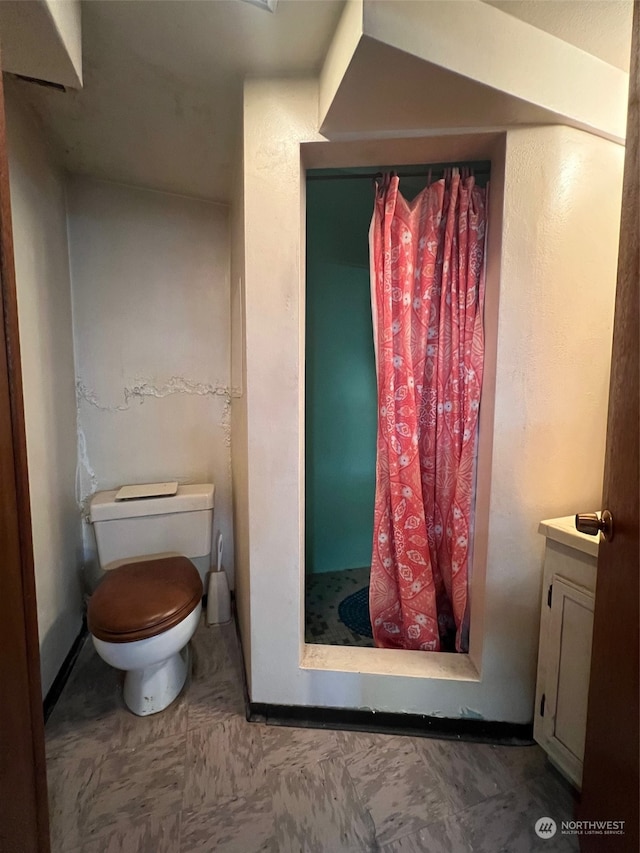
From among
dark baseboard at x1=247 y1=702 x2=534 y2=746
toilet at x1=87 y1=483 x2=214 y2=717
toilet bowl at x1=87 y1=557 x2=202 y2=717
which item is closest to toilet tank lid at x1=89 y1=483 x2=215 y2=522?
toilet at x1=87 y1=483 x2=214 y2=717

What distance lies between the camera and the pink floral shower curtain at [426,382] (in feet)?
4.14

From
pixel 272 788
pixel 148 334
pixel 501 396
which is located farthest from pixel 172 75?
pixel 272 788

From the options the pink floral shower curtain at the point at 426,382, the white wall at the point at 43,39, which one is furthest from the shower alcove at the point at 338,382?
the white wall at the point at 43,39

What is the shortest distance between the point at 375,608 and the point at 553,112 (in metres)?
1.74

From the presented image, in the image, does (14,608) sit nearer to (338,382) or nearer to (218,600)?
(218,600)

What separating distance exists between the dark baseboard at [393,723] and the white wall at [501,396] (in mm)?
34

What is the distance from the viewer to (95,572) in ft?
5.89

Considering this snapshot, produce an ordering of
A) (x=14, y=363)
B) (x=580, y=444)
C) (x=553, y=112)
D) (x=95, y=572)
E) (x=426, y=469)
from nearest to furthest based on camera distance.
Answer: (x=14, y=363) < (x=553, y=112) < (x=580, y=444) < (x=426, y=469) < (x=95, y=572)

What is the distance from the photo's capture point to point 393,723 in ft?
4.18

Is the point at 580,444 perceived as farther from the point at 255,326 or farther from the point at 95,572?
the point at 95,572

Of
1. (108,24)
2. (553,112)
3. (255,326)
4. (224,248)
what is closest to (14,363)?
(255,326)

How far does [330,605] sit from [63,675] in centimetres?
118

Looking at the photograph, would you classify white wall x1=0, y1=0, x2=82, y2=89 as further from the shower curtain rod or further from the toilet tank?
the toilet tank

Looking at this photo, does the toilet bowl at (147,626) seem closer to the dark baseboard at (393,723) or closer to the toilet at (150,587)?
the toilet at (150,587)
